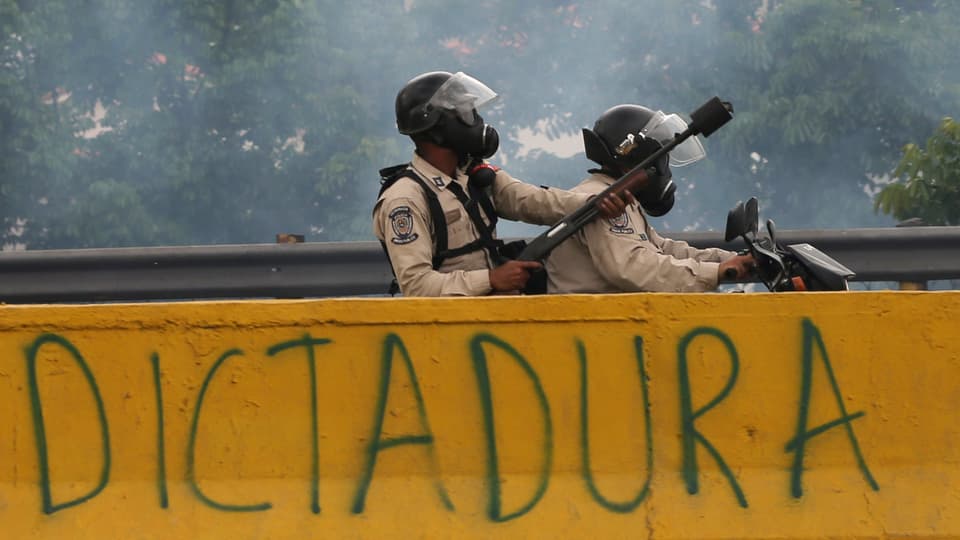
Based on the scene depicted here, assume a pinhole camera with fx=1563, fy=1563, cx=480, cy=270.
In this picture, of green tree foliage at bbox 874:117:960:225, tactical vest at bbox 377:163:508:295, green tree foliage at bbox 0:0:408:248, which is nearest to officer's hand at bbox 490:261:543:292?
tactical vest at bbox 377:163:508:295

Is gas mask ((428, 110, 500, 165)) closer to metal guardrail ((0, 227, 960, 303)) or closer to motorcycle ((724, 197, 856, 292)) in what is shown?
motorcycle ((724, 197, 856, 292))

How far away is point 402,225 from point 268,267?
8.30 feet

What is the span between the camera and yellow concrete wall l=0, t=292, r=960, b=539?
14.6 feet

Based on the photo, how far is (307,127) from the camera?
21.1 m

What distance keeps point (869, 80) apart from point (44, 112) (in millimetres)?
10813

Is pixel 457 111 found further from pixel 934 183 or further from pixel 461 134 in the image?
pixel 934 183

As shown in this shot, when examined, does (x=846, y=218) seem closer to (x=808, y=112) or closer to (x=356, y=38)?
(x=808, y=112)

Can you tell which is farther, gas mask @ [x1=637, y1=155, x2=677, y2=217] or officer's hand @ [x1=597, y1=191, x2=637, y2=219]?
gas mask @ [x1=637, y1=155, x2=677, y2=217]

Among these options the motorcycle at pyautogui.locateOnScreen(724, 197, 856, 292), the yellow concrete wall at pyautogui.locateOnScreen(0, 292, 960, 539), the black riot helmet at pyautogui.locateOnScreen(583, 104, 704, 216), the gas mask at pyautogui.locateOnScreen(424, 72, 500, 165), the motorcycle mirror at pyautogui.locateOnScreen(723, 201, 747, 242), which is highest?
the gas mask at pyautogui.locateOnScreen(424, 72, 500, 165)

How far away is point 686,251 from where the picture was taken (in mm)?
6066

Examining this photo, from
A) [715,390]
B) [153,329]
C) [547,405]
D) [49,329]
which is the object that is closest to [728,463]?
[715,390]

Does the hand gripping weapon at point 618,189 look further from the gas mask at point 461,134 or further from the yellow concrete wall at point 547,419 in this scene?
the yellow concrete wall at point 547,419

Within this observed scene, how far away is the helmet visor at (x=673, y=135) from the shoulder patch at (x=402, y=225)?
0.93 metres

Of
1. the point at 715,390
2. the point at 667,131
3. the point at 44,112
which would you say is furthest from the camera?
the point at 44,112
